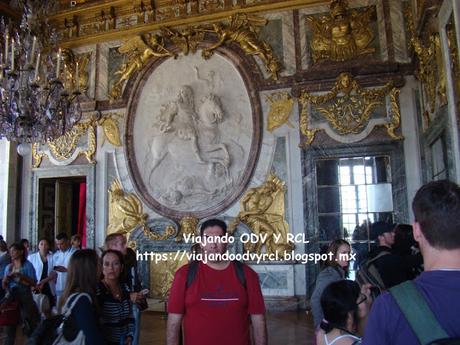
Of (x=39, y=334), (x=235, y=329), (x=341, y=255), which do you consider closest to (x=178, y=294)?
(x=235, y=329)

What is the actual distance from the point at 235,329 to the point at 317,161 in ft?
17.9

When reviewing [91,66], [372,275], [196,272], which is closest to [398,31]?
[372,275]

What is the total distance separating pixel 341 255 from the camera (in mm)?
3229

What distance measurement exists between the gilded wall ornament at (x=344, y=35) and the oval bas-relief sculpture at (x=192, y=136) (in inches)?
62.0

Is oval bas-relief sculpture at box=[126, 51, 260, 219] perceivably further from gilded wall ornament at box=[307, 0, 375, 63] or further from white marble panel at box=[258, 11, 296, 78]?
gilded wall ornament at box=[307, 0, 375, 63]

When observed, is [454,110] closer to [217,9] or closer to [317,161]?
[317,161]

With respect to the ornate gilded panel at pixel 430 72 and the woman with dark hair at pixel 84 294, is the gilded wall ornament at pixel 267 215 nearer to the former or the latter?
the ornate gilded panel at pixel 430 72

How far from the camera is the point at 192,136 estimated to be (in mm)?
8164

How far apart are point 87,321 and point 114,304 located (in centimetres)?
39

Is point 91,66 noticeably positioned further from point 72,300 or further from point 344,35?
point 72,300

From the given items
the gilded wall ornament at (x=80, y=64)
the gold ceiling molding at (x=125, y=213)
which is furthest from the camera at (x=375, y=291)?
the gilded wall ornament at (x=80, y=64)

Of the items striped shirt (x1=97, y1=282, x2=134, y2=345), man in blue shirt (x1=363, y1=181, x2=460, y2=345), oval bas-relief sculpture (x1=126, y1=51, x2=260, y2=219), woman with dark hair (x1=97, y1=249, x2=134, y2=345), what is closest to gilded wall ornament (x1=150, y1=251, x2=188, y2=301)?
oval bas-relief sculpture (x1=126, y1=51, x2=260, y2=219)

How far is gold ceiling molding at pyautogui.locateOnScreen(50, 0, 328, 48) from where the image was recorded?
8.11 m

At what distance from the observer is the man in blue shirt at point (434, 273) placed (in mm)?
994
